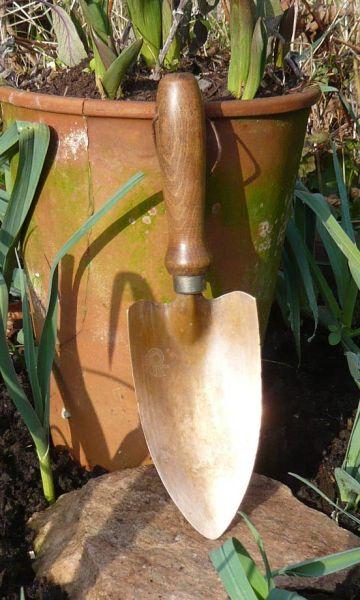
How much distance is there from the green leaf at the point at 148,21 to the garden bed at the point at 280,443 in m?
0.77

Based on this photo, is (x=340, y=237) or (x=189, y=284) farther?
(x=340, y=237)

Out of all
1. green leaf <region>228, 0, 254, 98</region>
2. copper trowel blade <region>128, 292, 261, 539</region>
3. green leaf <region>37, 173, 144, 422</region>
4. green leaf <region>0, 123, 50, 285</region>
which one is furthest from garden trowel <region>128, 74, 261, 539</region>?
green leaf <region>228, 0, 254, 98</region>

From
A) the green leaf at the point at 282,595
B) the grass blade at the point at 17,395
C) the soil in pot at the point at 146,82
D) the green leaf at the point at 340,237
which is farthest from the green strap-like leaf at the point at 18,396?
the green leaf at the point at 340,237

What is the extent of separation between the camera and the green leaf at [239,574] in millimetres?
886

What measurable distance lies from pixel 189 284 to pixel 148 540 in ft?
1.35

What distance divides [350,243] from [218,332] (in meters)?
0.30

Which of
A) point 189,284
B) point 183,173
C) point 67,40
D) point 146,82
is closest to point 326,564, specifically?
point 189,284

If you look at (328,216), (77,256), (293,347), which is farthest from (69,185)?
(293,347)

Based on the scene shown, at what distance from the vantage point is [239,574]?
90 centimetres

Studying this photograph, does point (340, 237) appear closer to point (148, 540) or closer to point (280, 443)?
point (280, 443)

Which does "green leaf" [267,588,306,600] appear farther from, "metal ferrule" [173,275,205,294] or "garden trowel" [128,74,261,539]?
"metal ferrule" [173,275,205,294]

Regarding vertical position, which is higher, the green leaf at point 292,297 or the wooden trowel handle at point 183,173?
the wooden trowel handle at point 183,173

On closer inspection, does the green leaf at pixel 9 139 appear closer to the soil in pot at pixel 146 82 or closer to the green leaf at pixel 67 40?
the soil in pot at pixel 146 82

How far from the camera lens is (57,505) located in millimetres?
1312
